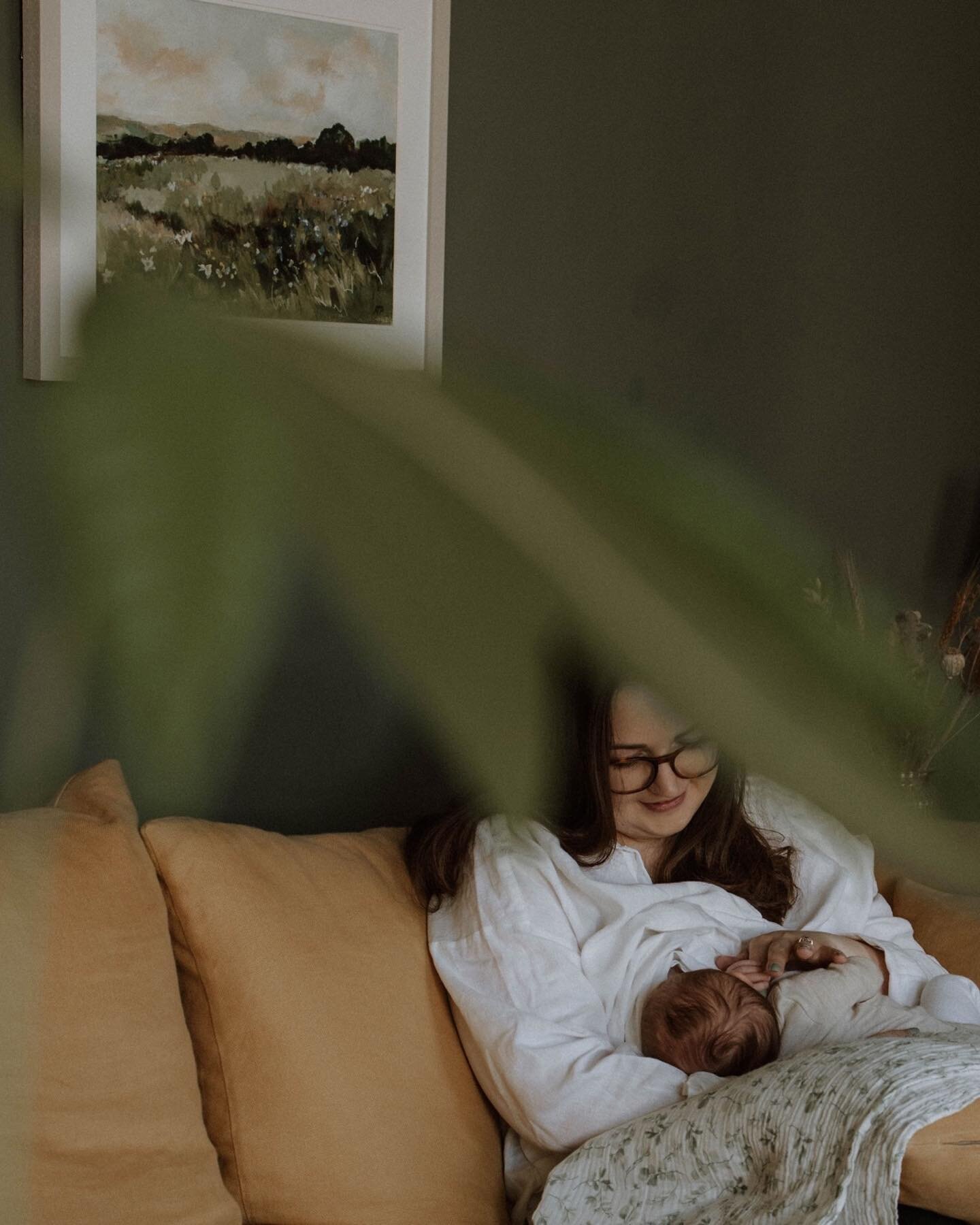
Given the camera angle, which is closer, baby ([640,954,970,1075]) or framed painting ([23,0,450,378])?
framed painting ([23,0,450,378])

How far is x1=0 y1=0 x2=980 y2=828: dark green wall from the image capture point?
0.21 m

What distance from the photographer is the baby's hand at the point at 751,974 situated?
4.67 feet

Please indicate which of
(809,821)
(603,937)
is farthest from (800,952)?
(809,821)

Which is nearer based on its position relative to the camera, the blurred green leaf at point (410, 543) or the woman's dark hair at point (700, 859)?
the blurred green leaf at point (410, 543)

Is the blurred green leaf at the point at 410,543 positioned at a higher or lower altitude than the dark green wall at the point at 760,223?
lower

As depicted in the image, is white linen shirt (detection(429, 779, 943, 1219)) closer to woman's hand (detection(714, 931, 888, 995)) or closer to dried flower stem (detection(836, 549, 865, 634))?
woman's hand (detection(714, 931, 888, 995))

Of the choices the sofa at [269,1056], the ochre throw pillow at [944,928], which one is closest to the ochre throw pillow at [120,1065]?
Answer: the sofa at [269,1056]

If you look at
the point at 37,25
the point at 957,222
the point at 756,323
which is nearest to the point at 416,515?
the point at 37,25

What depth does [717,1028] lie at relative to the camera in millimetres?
1311

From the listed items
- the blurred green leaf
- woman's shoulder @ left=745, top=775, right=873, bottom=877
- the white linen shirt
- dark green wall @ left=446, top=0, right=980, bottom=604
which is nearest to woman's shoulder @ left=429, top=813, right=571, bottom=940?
the white linen shirt

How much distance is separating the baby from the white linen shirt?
39 millimetres

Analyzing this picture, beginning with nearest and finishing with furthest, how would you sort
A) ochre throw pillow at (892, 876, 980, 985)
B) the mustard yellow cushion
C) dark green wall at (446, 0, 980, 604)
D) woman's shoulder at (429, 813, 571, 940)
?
dark green wall at (446, 0, 980, 604)
the mustard yellow cushion
woman's shoulder at (429, 813, 571, 940)
ochre throw pillow at (892, 876, 980, 985)

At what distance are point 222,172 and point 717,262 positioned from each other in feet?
2.82

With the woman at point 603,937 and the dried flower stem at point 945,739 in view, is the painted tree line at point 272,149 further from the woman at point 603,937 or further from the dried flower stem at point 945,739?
the woman at point 603,937
